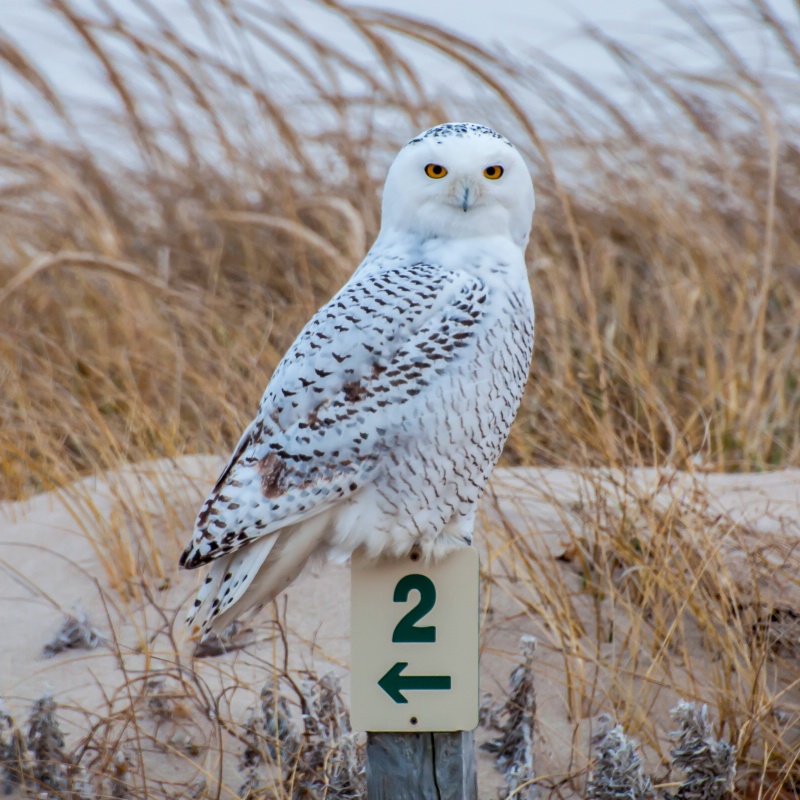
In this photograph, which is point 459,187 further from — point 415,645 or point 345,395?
point 415,645

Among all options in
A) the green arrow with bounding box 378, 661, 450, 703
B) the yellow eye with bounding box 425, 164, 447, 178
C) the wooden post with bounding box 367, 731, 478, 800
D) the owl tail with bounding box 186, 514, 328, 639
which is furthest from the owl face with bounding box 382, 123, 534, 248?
the wooden post with bounding box 367, 731, 478, 800

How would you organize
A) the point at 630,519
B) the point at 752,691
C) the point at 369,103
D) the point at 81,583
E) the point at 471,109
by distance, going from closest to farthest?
1. the point at 752,691
2. the point at 630,519
3. the point at 81,583
4. the point at 369,103
5. the point at 471,109

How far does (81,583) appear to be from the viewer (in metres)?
3.00

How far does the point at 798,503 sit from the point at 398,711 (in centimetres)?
141

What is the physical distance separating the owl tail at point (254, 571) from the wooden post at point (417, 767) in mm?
351

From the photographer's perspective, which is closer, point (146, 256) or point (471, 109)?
point (471, 109)

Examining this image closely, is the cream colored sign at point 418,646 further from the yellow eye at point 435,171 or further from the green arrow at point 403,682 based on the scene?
the yellow eye at point 435,171

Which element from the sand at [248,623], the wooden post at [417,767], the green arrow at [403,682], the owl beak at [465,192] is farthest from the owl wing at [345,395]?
Answer: the sand at [248,623]

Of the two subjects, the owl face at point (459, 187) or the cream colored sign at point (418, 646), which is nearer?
the owl face at point (459, 187)

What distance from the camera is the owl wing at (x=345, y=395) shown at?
67.3 inches

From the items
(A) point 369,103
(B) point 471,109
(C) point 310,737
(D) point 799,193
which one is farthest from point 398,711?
(D) point 799,193

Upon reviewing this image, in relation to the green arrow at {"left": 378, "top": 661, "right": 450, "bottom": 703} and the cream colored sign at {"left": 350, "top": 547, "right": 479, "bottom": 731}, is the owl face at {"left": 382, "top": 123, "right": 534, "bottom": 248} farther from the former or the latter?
the green arrow at {"left": 378, "top": 661, "right": 450, "bottom": 703}

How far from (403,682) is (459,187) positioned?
856mm

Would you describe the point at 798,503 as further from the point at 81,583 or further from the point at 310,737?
the point at 81,583
